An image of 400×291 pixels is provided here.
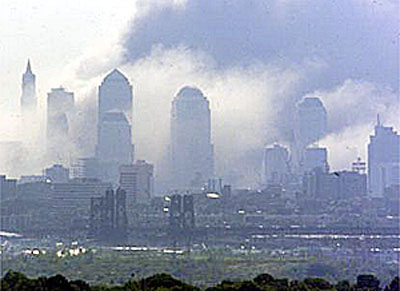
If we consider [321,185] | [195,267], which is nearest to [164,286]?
[195,267]

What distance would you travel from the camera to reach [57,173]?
390 ft

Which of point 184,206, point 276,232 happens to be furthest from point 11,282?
point 184,206

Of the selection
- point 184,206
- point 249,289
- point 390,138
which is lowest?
point 249,289

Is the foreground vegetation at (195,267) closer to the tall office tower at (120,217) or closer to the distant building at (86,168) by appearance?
the tall office tower at (120,217)

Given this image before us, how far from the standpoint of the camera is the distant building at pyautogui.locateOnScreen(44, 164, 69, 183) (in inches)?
4545

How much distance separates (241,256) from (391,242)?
16.8 metres

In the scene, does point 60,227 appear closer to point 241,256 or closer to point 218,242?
point 218,242

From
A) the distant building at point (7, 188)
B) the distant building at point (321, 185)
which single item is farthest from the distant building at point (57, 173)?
the distant building at point (321, 185)

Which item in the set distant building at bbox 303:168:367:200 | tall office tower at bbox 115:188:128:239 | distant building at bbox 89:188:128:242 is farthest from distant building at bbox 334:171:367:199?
distant building at bbox 89:188:128:242

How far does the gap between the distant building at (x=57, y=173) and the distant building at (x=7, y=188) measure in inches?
521

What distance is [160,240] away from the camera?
69812 mm

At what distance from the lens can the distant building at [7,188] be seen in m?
95.7

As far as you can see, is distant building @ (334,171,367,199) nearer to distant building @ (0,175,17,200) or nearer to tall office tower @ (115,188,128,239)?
tall office tower @ (115,188,128,239)

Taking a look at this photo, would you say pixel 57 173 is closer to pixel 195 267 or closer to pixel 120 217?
pixel 120 217
